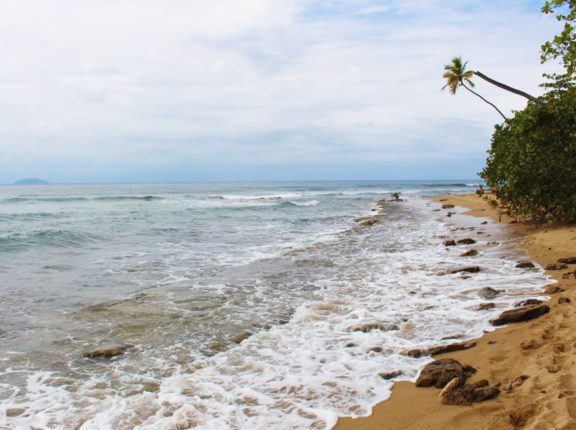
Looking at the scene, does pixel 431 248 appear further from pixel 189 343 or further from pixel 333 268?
pixel 189 343

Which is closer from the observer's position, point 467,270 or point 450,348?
point 450,348

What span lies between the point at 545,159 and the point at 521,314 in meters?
9.59

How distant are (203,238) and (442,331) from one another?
49.0ft

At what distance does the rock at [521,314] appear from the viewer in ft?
21.6

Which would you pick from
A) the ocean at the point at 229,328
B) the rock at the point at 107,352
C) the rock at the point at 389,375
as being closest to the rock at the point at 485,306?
the ocean at the point at 229,328

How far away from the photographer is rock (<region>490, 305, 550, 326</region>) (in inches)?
259

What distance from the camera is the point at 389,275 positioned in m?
10.7

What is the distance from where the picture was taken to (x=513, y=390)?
4352mm

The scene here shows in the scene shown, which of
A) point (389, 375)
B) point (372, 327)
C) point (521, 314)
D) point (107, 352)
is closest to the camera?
point (389, 375)

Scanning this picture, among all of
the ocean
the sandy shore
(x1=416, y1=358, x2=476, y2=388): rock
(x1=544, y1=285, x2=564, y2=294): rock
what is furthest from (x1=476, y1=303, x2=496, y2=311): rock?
(x1=416, y1=358, x2=476, y2=388): rock

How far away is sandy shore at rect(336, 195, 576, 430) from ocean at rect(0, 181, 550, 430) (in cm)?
35

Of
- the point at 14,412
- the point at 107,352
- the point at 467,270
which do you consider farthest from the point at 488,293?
the point at 14,412

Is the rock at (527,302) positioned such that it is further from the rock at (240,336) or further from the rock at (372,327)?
the rock at (240,336)

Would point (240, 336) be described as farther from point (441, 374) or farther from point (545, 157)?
point (545, 157)
